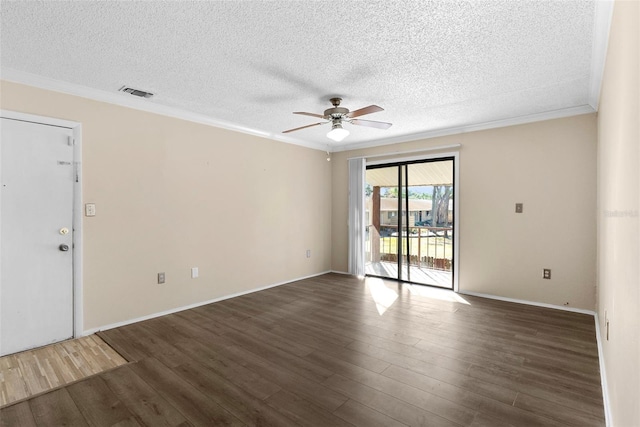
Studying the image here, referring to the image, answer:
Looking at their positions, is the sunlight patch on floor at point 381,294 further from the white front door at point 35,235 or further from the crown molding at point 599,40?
the white front door at point 35,235

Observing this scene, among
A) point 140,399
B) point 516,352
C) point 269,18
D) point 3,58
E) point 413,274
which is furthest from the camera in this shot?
point 413,274

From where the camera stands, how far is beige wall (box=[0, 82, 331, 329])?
3232mm

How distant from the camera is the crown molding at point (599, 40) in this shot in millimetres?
1847

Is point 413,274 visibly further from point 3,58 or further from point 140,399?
point 3,58

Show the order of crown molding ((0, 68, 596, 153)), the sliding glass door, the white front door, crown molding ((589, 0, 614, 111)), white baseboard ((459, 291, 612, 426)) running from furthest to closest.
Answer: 1. the sliding glass door
2. crown molding ((0, 68, 596, 153))
3. the white front door
4. white baseboard ((459, 291, 612, 426))
5. crown molding ((589, 0, 614, 111))

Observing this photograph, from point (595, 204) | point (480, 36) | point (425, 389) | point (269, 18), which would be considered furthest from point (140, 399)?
point (595, 204)

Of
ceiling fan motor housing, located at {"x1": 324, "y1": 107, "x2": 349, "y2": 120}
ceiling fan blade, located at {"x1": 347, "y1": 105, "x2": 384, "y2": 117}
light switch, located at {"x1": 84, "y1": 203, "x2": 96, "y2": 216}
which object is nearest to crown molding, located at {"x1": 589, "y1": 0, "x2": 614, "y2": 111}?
ceiling fan blade, located at {"x1": 347, "y1": 105, "x2": 384, "y2": 117}

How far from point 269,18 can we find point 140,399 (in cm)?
273

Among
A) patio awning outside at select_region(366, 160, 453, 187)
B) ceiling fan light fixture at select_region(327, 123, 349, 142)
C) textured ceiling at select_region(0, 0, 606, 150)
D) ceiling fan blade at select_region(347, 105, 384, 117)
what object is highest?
textured ceiling at select_region(0, 0, 606, 150)

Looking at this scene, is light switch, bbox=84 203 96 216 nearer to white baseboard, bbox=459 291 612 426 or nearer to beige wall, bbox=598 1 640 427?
beige wall, bbox=598 1 640 427

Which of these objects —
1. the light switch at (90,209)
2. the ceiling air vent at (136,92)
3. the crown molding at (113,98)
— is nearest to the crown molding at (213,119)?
the crown molding at (113,98)

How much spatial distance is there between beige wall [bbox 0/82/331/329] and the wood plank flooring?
1.18 ft

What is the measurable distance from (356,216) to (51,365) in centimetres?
456

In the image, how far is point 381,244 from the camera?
5.82 m
